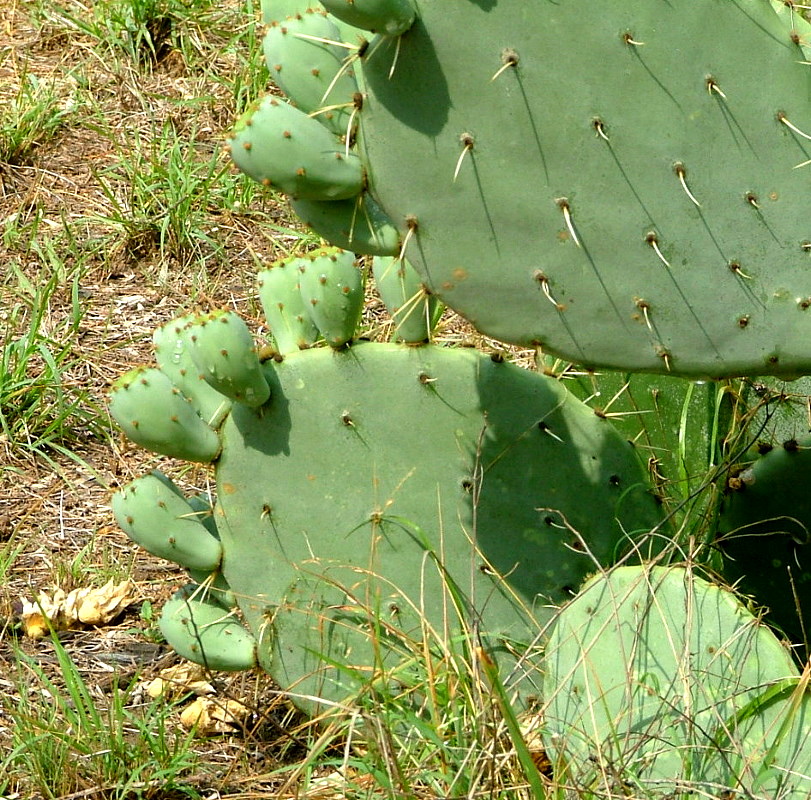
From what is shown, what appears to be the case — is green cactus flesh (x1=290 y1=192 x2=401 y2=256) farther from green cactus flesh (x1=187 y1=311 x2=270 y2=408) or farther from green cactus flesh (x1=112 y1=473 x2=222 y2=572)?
green cactus flesh (x1=112 y1=473 x2=222 y2=572)

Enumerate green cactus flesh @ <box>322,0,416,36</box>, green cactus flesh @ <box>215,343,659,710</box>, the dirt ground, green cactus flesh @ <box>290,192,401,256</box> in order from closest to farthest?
green cactus flesh @ <box>322,0,416,36</box>, green cactus flesh @ <box>290,192,401,256</box>, green cactus flesh @ <box>215,343,659,710</box>, the dirt ground

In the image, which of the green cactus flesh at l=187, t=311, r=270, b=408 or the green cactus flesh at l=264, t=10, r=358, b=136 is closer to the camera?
the green cactus flesh at l=264, t=10, r=358, b=136

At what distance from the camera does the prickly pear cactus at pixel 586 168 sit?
5.78 ft

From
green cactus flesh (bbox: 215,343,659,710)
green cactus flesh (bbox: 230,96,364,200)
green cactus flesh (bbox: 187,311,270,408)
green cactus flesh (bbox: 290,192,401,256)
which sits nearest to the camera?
green cactus flesh (bbox: 230,96,364,200)

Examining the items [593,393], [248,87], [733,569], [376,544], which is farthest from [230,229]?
[733,569]

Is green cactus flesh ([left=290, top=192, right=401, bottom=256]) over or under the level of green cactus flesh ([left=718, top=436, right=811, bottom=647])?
over

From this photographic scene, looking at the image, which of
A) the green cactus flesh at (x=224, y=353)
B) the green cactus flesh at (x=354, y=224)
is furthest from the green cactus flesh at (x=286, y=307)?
the green cactus flesh at (x=354, y=224)

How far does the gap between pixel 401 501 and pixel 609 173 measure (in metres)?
0.64

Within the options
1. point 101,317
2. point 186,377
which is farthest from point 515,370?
point 101,317

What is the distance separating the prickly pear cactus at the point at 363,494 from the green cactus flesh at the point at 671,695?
241mm

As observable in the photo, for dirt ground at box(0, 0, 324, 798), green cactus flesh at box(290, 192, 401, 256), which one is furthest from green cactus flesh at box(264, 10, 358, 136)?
dirt ground at box(0, 0, 324, 798)

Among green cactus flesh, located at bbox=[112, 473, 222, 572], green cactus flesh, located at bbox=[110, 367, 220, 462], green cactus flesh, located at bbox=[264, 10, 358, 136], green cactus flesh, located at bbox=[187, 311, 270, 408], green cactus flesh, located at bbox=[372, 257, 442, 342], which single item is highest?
green cactus flesh, located at bbox=[264, 10, 358, 136]

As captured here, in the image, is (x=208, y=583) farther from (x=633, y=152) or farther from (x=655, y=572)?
(x=633, y=152)

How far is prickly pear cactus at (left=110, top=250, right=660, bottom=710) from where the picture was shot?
83.2 inches
